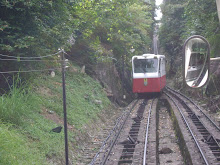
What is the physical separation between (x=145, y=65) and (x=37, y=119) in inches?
548

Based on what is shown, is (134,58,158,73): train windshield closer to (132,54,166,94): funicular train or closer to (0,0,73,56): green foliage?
(132,54,166,94): funicular train

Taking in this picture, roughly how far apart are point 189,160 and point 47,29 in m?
6.49

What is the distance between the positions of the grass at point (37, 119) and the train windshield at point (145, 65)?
6.84 m

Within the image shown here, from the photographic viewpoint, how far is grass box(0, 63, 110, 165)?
6.30m

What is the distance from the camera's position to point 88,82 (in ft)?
60.5

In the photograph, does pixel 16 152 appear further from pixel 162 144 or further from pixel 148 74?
pixel 148 74

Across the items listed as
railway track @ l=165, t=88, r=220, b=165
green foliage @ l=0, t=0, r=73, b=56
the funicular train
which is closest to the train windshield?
the funicular train

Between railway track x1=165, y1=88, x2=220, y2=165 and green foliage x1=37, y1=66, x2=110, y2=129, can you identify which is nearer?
railway track x1=165, y1=88, x2=220, y2=165

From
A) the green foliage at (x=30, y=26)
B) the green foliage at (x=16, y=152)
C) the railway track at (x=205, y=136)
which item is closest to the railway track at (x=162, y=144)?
the railway track at (x=205, y=136)

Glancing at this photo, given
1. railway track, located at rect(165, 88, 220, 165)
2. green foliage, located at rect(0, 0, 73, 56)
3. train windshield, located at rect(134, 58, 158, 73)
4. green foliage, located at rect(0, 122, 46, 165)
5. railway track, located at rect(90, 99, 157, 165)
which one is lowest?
railway track, located at rect(90, 99, 157, 165)

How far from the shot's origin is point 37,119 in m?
9.05

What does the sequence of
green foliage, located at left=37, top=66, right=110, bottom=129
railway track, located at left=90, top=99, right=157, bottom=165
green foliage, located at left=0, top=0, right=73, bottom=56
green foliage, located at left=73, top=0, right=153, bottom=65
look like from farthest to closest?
green foliage, located at left=73, top=0, right=153, bottom=65 → green foliage, located at left=37, top=66, right=110, bottom=129 → railway track, located at left=90, top=99, right=157, bottom=165 → green foliage, located at left=0, top=0, right=73, bottom=56

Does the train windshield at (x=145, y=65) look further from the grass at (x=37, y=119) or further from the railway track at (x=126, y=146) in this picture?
the railway track at (x=126, y=146)

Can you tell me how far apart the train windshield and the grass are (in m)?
6.84
